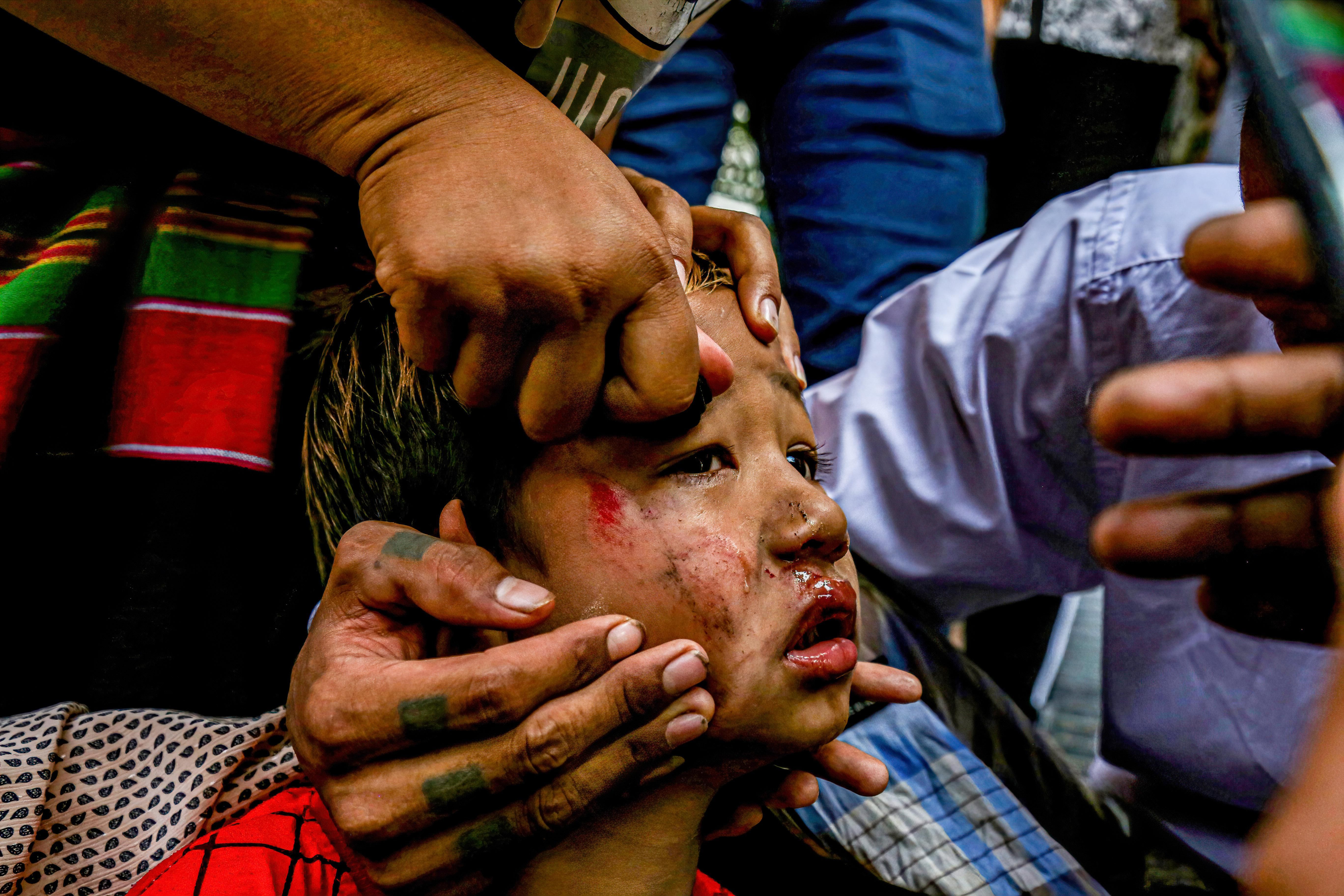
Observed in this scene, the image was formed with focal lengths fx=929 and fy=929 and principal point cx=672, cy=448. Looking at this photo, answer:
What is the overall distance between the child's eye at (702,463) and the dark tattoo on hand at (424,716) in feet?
1.16

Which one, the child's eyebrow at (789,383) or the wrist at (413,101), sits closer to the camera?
the wrist at (413,101)

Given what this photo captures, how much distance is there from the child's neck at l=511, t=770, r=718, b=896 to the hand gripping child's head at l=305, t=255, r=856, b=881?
0.08m

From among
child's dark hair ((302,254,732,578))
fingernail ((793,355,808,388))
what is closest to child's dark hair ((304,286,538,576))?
child's dark hair ((302,254,732,578))

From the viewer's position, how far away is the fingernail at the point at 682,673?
0.89 m

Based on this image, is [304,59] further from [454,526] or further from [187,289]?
[187,289]

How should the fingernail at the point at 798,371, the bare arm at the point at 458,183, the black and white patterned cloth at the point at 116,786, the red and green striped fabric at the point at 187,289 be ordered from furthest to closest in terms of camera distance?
1. the red and green striped fabric at the point at 187,289
2. the fingernail at the point at 798,371
3. the black and white patterned cloth at the point at 116,786
4. the bare arm at the point at 458,183

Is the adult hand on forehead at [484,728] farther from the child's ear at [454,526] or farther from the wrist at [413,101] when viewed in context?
the wrist at [413,101]

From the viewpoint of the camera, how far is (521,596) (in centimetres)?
91

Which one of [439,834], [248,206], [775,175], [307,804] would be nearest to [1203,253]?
[439,834]

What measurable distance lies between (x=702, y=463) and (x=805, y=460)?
0.21 meters

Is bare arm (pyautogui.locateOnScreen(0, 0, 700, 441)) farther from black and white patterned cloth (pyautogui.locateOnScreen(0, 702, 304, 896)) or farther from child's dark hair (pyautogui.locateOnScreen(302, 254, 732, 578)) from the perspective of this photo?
black and white patterned cloth (pyautogui.locateOnScreen(0, 702, 304, 896))

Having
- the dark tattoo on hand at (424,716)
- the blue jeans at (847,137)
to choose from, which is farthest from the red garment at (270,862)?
the blue jeans at (847,137)

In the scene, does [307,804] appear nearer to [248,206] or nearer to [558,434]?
[558,434]

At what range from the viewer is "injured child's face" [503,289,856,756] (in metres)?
1.00
